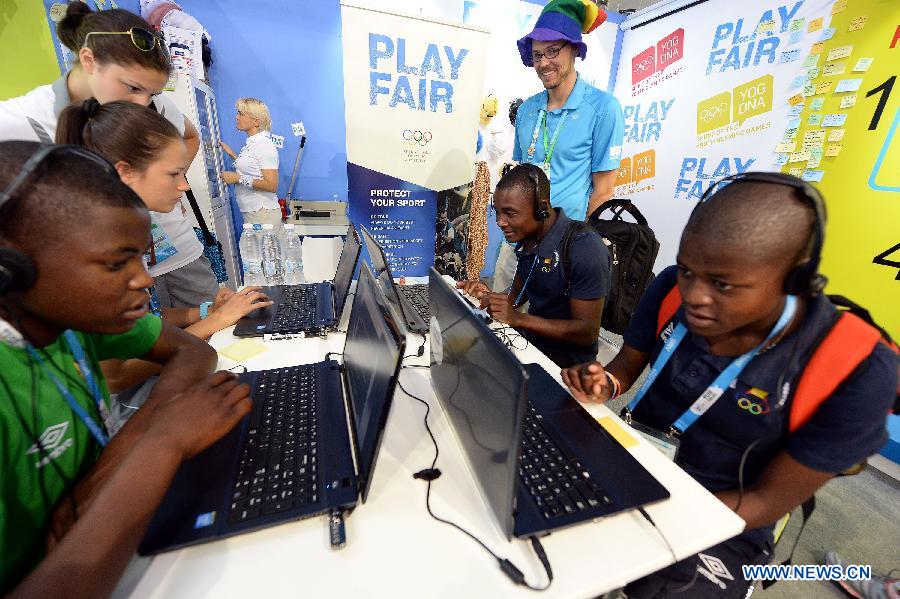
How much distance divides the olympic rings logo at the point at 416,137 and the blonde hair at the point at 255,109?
154 centimetres

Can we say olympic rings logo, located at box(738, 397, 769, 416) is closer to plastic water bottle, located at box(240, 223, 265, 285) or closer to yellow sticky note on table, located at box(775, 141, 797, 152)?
plastic water bottle, located at box(240, 223, 265, 285)

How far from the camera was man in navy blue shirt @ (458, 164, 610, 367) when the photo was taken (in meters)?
1.52

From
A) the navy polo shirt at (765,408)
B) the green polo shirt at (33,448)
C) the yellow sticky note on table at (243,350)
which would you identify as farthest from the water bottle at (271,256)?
the navy polo shirt at (765,408)

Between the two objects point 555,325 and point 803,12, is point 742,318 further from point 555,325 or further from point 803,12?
point 803,12

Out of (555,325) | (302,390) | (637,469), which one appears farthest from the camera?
(555,325)

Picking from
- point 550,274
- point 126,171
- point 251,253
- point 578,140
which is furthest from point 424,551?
point 251,253

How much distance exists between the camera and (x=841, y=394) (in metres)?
0.77

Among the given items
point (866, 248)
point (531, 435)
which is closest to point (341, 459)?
point (531, 435)

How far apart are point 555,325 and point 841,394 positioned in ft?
2.79

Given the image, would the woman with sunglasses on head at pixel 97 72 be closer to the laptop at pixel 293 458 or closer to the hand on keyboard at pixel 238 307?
the hand on keyboard at pixel 238 307

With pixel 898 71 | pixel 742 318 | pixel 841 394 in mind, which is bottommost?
pixel 841 394

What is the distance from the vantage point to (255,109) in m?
3.20

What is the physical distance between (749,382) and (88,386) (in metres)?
1.43

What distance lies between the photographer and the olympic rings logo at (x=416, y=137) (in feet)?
8.37
